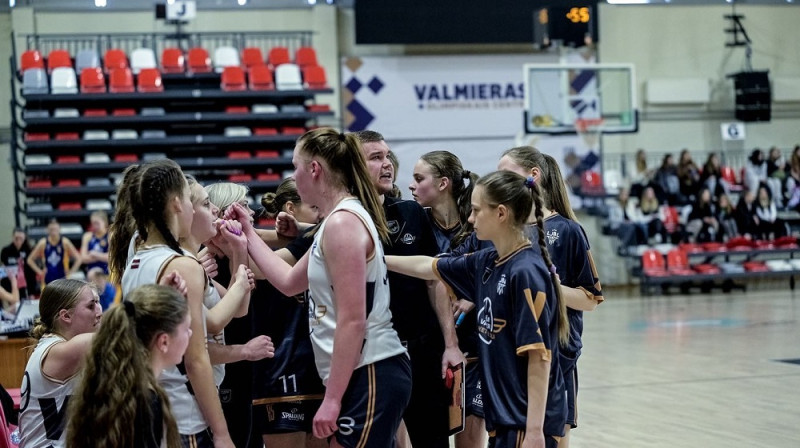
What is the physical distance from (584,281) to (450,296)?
52 cm

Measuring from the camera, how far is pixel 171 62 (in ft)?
53.0

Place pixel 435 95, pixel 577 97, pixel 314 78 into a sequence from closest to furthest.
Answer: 1. pixel 314 78
2. pixel 577 97
3. pixel 435 95

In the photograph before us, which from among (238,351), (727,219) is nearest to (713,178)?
(727,219)

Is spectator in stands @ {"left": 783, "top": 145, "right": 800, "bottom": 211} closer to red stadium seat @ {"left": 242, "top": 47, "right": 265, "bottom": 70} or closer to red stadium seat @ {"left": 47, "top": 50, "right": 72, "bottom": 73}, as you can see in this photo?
red stadium seat @ {"left": 242, "top": 47, "right": 265, "bottom": 70}

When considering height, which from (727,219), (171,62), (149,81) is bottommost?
(727,219)

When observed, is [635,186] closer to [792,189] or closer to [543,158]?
[792,189]

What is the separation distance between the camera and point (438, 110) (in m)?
18.0

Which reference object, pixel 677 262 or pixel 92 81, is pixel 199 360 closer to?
pixel 92 81

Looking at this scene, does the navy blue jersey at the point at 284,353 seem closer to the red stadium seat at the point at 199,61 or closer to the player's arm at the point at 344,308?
the player's arm at the point at 344,308

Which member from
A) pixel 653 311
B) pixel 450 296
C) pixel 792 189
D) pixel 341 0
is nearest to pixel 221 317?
pixel 450 296

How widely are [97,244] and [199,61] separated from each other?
4683mm

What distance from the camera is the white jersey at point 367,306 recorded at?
9.53 feet

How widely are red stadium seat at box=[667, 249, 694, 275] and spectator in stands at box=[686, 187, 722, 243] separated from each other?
2.27 ft

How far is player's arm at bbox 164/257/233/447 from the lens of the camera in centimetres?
278
